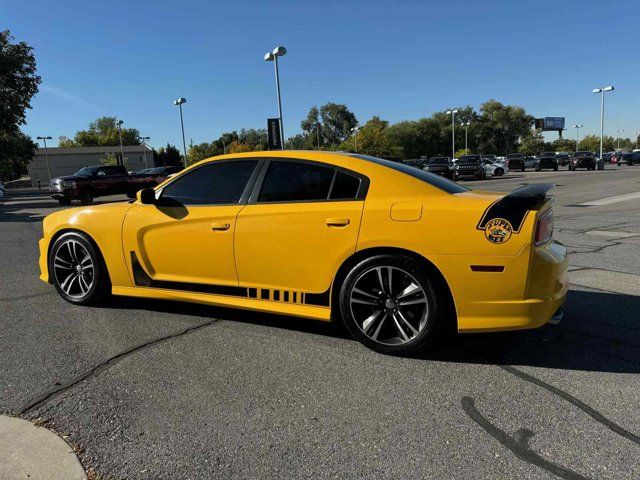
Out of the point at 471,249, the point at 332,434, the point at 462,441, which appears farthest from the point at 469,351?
the point at 332,434

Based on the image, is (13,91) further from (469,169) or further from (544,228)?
(544,228)

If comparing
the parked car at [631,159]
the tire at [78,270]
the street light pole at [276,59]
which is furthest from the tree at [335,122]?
the tire at [78,270]

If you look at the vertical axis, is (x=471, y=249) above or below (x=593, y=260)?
above

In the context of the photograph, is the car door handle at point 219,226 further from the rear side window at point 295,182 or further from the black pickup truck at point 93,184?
the black pickup truck at point 93,184

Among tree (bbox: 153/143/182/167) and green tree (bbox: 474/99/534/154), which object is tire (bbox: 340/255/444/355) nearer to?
tree (bbox: 153/143/182/167)

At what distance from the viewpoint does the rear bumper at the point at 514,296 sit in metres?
3.24

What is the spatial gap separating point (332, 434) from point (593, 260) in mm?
5722

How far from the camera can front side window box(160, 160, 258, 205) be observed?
13.9 feet

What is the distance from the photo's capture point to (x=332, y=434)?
2.63 meters

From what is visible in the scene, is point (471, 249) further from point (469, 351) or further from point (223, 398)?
point (223, 398)

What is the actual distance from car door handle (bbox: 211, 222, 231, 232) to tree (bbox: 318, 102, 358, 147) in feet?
427

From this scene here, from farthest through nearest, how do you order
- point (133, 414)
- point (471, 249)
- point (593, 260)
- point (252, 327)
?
point (593, 260), point (252, 327), point (471, 249), point (133, 414)

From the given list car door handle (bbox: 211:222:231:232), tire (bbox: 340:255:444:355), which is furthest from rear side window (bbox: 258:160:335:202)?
tire (bbox: 340:255:444:355)

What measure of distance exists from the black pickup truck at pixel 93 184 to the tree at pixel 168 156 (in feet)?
258
